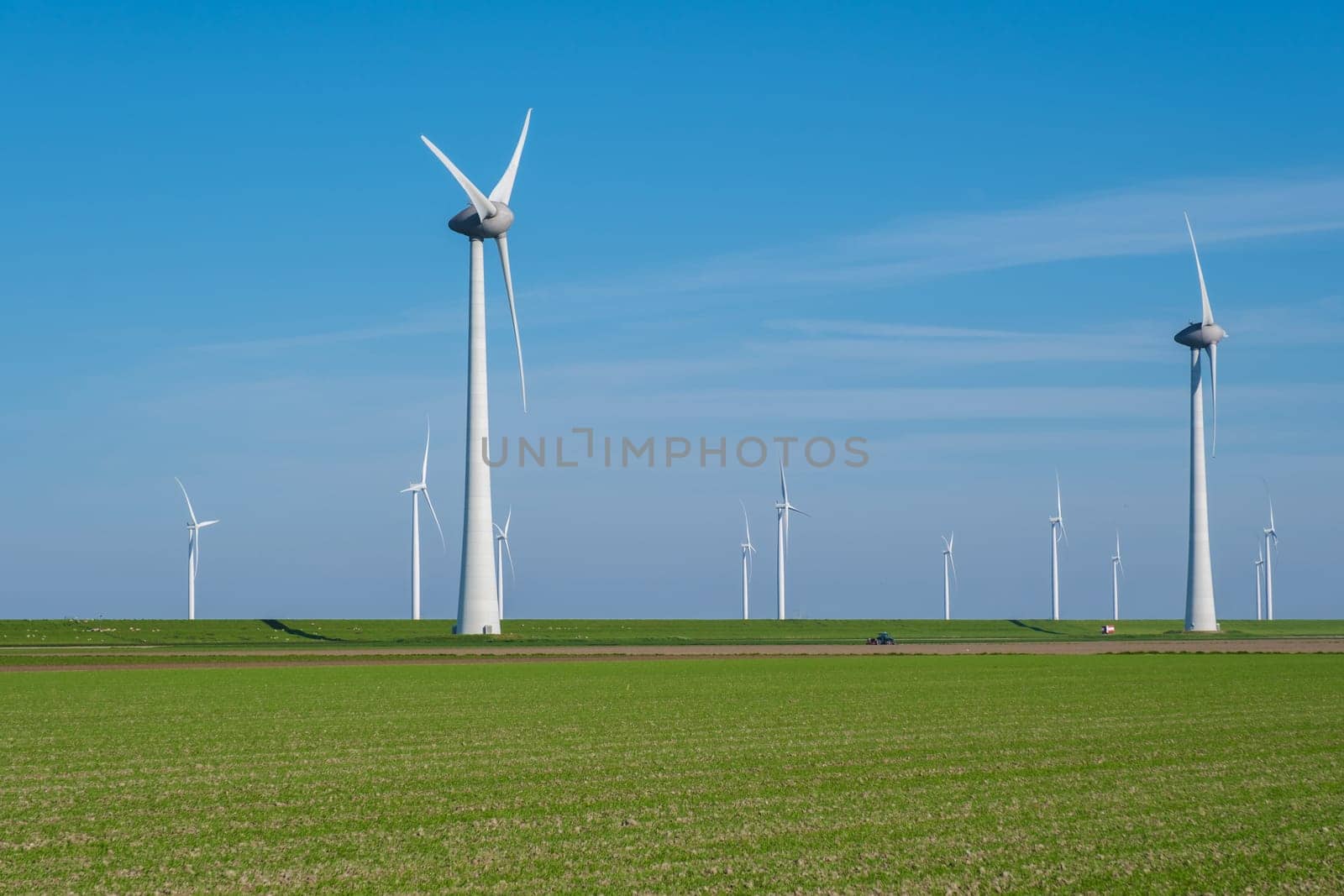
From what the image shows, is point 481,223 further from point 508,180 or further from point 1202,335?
point 1202,335

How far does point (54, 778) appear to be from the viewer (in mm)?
24203

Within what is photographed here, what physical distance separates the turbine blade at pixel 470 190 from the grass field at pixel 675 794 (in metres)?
63.1

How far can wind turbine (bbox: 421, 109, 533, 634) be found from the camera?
98812mm

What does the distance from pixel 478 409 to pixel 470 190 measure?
15.7 m

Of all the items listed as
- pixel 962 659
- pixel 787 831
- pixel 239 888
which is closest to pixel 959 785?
pixel 787 831

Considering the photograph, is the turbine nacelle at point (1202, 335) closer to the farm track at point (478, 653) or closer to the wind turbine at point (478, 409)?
the farm track at point (478, 653)

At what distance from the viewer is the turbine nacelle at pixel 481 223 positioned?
334 feet

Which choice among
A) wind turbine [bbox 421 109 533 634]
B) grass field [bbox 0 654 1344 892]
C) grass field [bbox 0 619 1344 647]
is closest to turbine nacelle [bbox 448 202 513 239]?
wind turbine [bbox 421 109 533 634]

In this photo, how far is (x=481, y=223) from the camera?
101562mm

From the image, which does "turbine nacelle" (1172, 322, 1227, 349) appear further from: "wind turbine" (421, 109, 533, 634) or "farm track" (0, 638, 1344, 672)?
"wind turbine" (421, 109, 533, 634)

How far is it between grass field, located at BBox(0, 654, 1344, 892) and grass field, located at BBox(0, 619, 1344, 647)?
66.1 meters

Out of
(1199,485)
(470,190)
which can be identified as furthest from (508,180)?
(1199,485)

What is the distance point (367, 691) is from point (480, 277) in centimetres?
5666

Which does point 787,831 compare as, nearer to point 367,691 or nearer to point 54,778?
point 54,778
